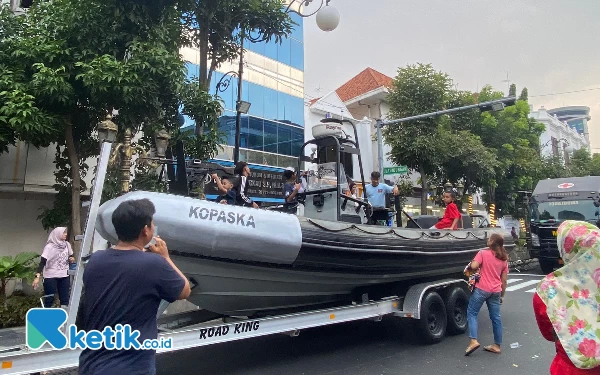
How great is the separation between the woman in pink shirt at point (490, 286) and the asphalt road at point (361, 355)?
260mm

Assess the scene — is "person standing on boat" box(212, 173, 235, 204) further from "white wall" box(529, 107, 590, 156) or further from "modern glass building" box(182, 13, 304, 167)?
"white wall" box(529, 107, 590, 156)

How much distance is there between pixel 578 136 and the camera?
4459 cm

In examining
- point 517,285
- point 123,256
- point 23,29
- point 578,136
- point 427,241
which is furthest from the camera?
point 578,136

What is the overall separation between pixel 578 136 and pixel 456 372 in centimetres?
4770

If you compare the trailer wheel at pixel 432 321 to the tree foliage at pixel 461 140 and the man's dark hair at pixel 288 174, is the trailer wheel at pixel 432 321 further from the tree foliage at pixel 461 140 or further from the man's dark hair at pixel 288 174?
the tree foliage at pixel 461 140

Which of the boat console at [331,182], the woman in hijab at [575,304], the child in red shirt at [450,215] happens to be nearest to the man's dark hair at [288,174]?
the boat console at [331,182]

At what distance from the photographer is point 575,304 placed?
238 cm

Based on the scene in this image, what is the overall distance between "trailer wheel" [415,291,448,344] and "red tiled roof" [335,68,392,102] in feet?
65.3

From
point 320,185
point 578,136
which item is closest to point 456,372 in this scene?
point 320,185

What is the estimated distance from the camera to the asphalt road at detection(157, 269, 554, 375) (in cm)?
501

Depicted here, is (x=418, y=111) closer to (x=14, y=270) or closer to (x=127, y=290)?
(x=14, y=270)

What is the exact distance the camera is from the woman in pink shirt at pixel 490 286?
5508mm

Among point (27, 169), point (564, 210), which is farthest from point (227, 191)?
point (564, 210)

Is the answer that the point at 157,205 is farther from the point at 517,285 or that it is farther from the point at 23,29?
the point at 517,285
